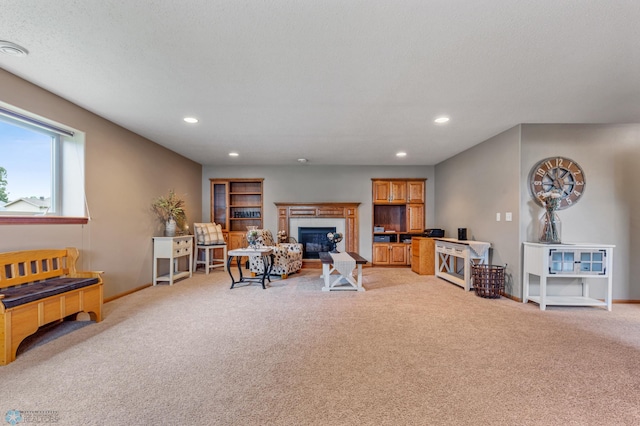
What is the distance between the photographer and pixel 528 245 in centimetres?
368

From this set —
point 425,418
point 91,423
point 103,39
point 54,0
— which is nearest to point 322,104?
point 103,39

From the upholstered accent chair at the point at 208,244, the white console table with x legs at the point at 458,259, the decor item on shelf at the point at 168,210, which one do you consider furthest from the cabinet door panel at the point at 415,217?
the decor item on shelf at the point at 168,210

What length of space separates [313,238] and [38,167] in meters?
4.94

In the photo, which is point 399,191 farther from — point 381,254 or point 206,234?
point 206,234

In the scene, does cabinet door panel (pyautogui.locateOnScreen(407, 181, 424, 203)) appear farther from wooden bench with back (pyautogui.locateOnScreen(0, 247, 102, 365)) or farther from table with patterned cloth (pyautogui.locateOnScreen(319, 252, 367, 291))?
wooden bench with back (pyautogui.locateOnScreen(0, 247, 102, 365))

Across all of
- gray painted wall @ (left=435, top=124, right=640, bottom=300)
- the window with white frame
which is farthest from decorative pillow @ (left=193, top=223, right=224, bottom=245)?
gray painted wall @ (left=435, top=124, right=640, bottom=300)

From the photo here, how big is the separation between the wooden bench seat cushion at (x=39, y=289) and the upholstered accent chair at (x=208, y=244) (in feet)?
9.35

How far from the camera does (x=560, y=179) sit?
3.79 meters

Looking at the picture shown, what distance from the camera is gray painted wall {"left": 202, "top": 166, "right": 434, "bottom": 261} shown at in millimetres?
6816

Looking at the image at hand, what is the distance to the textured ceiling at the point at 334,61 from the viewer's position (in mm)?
1745

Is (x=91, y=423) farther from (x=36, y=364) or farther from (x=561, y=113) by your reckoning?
(x=561, y=113)

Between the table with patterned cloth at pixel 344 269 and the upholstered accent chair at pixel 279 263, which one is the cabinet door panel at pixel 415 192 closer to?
the table with patterned cloth at pixel 344 269

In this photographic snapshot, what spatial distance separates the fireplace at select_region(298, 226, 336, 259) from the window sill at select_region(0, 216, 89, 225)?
4.26 metres

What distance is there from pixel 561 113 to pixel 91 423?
5.22 m
